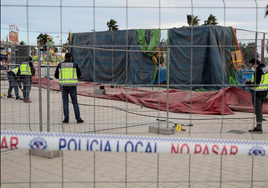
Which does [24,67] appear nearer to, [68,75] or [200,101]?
[68,75]

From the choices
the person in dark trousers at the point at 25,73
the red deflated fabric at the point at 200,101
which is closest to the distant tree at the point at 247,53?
the red deflated fabric at the point at 200,101

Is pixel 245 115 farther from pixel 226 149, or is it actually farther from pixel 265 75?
pixel 226 149

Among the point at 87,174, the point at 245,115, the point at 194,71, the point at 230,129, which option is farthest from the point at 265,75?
the point at 194,71

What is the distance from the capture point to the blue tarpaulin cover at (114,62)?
13583 millimetres

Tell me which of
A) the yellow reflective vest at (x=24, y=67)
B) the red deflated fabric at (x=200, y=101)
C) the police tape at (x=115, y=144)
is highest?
the yellow reflective vest at (x=24, y=67)

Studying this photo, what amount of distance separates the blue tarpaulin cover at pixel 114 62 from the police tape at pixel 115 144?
5.49m

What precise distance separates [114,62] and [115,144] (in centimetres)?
1589

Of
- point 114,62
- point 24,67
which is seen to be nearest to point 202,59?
point 114,62

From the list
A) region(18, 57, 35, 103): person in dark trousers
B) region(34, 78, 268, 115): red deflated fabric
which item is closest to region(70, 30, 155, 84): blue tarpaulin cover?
region(34, 78, 268, 115): red deflated fabric

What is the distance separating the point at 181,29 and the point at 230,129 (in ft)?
35.9

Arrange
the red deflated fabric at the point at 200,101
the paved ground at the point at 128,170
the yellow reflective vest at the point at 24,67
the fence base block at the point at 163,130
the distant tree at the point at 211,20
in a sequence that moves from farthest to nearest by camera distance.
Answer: the distant tree at the point at 211,20 → the red deflated fabric at the point at 200,101 → the fence base block at the point at 163,130 → the yellow reflective vest at the point at 24,67 → the paved ground at the point at 128,170

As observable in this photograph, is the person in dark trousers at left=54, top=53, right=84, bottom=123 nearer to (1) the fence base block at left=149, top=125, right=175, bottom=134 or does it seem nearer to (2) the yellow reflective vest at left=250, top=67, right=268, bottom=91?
(1) the fence base block at left=149, top=125, right=175, bottom=134

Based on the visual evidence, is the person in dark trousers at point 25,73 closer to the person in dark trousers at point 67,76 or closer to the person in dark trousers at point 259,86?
the person in dark trousers at point 67,76

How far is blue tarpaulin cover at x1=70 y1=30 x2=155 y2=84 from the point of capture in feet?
44.6
